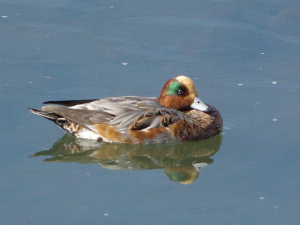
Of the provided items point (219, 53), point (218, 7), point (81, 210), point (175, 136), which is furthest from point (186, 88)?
point (218, 7)

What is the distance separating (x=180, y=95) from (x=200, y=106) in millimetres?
300

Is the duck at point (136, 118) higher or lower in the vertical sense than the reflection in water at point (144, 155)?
higher

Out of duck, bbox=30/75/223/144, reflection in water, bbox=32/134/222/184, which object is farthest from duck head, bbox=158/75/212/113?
reflection in water, bbox=32/134/222/184

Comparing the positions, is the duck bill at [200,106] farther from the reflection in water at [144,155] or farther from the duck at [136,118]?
the reflection in water at [144,155]

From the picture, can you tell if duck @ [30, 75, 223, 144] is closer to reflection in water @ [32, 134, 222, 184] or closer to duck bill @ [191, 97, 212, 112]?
duck bill @ [191, 97, 212, 112]

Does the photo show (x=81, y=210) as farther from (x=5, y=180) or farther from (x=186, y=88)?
(x=186, y=88)

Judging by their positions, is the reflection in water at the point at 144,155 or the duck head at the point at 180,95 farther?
the duck head at the point at 180,95

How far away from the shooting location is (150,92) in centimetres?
956

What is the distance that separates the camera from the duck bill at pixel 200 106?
8.86 meters

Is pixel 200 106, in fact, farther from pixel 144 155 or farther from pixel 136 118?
pixel 144 155

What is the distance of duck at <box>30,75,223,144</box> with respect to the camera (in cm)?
872

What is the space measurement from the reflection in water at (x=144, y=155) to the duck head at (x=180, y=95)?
506mm

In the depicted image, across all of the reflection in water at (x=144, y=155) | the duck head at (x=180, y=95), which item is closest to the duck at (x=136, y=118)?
the duck head at (x=180, y=95)

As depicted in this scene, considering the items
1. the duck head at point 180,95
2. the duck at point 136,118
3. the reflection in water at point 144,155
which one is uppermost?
the duck head at point 180,95
